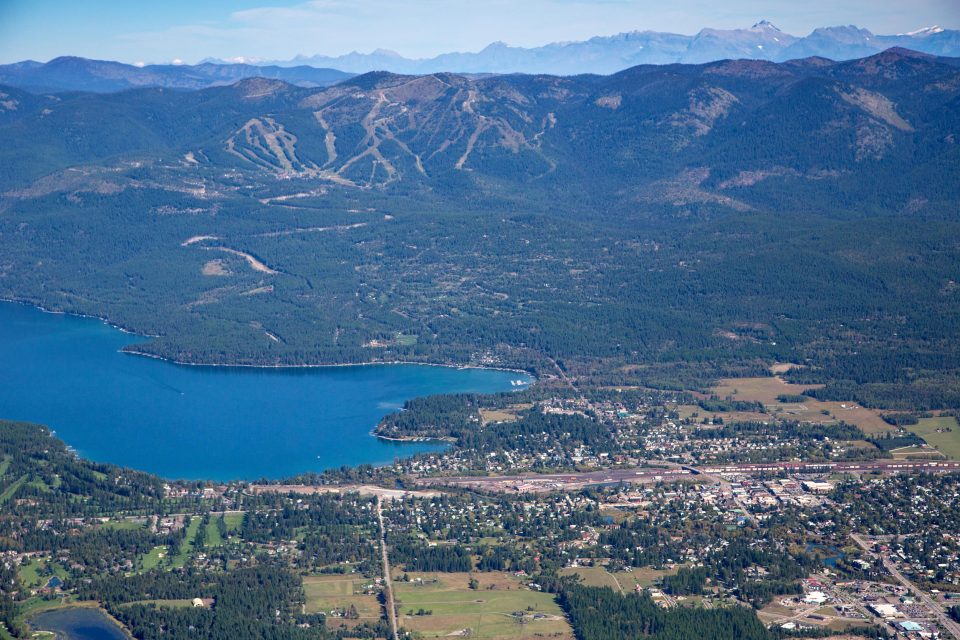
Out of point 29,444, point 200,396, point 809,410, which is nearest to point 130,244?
point 200,396

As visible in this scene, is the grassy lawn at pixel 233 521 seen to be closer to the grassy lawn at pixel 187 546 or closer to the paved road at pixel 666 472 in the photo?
the grassy lawn at pixel 187 546

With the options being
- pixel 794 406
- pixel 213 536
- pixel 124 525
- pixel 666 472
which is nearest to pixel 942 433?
pixel 794 406

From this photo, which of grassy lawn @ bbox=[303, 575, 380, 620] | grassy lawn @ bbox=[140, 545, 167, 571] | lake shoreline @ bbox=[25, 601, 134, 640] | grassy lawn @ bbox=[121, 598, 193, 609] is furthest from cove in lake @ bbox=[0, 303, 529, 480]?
lake shoreline @ bbox=[25, 601, 134, 640]

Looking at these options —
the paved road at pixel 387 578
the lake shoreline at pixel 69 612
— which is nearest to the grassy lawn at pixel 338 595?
the paved road at pixel 387 578

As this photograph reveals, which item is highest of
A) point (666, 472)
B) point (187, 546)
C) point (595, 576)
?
point (666, 472)

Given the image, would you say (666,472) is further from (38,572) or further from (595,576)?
(38,572)

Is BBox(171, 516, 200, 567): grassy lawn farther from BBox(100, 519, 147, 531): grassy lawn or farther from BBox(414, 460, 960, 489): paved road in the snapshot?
BBox(414, 460, 960, 489): paved road
